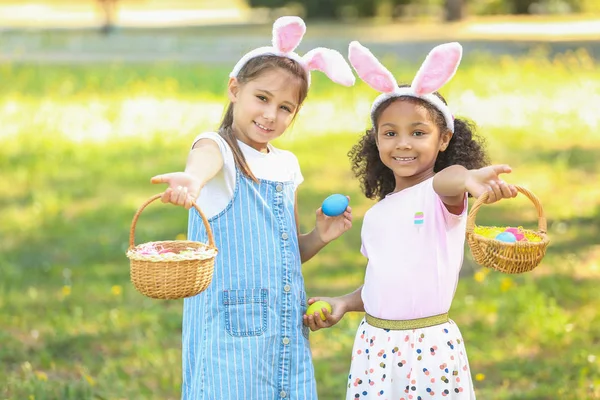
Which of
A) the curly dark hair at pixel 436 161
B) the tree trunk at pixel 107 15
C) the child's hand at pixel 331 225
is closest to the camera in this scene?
the curly dark hair at pixel 436 161

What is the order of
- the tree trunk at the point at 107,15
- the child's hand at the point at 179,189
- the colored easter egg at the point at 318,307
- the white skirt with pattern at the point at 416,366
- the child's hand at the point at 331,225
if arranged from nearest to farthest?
the child's hand at the point at 179,189 → the white skirt with pattern at the point at 416,366 → the colored easter egg at the point at 318,307 → the child's hand at the point at 331,225 → the tree trunk at the point at 107,15

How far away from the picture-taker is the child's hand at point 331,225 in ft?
9.74

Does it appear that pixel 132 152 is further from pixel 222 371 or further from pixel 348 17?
pixel 348 17

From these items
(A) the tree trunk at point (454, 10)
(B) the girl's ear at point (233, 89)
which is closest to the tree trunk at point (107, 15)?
(A) the tree trunk at point (454, 10)

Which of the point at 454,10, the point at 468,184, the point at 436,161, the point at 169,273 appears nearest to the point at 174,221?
the point at 436,161

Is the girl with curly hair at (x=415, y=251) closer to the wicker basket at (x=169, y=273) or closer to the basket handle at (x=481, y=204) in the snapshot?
the basket handle at (x=481, y=204)

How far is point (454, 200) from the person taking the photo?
264 centimetres

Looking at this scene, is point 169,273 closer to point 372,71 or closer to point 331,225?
point 331,225

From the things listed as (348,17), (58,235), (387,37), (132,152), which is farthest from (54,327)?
(348,17)

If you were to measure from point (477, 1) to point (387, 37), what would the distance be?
9454mm

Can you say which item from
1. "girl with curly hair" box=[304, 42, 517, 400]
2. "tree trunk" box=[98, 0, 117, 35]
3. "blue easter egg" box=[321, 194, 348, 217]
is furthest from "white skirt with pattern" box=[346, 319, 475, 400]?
"tree trunk" box=[98, 0, 117, 35]

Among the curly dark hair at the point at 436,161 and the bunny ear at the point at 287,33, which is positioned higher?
the bunny ear at the point at 287,33

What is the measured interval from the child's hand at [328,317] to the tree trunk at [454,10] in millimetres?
21953

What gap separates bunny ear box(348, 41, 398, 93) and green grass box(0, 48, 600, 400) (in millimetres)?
1620
